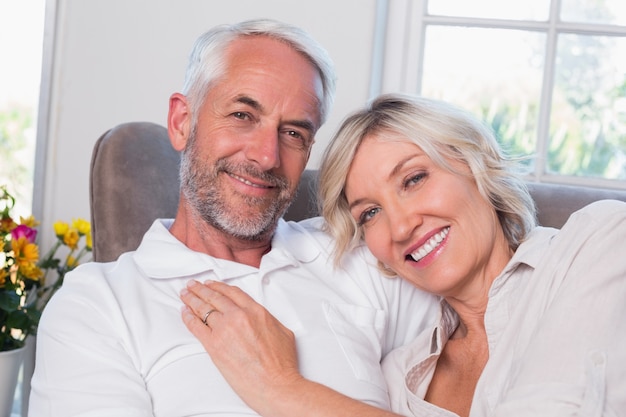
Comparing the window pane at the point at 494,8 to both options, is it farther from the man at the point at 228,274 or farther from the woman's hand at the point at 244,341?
the woman's hand at the point at 244,341

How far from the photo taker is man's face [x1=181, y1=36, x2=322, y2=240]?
1803 mm

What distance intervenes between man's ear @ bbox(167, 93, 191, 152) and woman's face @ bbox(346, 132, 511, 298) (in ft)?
1.46

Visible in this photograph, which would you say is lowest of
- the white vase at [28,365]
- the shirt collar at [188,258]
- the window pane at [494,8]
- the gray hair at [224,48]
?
the white vase at [28,365]

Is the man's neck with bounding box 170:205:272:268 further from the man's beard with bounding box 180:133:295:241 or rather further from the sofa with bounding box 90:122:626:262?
the sofa with bounding box 90:122:626:262

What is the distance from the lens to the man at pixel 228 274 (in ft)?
5.09

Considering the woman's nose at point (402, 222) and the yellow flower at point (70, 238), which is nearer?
the woman's nose at point (402, 222)

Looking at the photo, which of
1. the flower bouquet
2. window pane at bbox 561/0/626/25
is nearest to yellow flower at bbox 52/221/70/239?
the flower bouquet

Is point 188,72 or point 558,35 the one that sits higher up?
point 558,35

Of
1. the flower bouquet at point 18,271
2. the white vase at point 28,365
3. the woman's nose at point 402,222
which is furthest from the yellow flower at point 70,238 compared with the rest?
A: the woman's nose at point 402,222

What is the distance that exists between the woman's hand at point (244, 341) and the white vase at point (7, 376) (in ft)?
3.48

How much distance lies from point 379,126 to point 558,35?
1.41 metres

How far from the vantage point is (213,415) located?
1539 millimetres

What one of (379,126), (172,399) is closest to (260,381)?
(172,399)

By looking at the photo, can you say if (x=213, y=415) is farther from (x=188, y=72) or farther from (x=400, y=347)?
(x=188, y=72)
